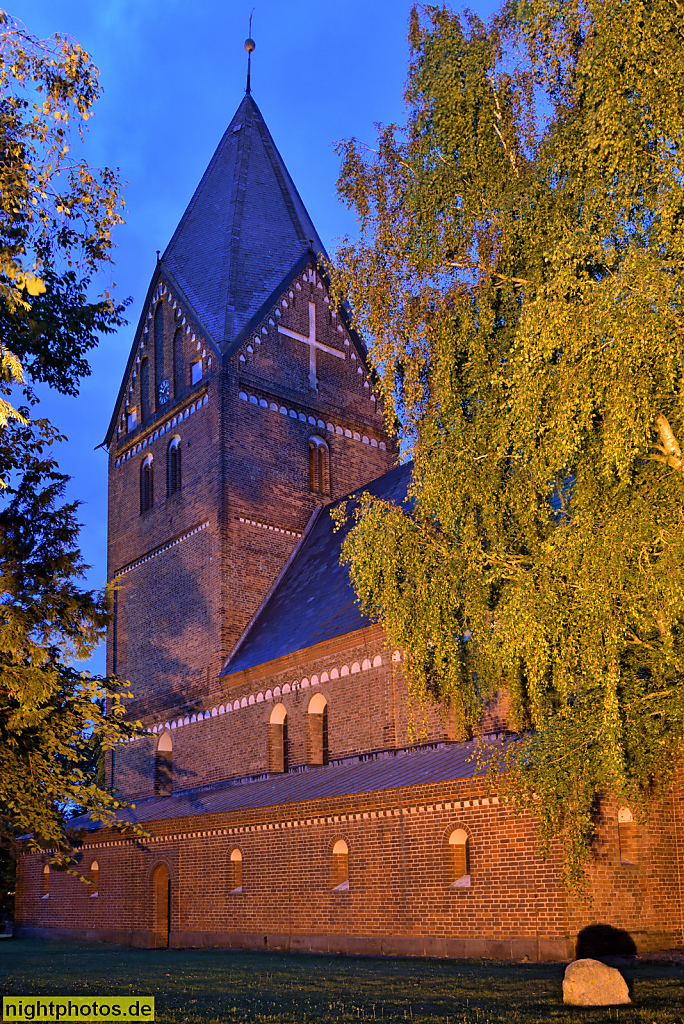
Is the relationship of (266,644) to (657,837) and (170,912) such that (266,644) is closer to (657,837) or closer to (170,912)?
(170,912)

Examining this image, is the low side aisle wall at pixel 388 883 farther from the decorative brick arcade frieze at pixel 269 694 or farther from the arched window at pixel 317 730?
the decorative brick arcade frieze at pixel 269 694

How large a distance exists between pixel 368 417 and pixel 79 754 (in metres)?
19.0

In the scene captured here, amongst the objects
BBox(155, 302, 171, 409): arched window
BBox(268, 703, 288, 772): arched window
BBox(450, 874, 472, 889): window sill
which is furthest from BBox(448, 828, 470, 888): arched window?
BBox(155, 302, 171, 409): arched window

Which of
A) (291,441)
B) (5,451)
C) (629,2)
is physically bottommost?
(5,451)

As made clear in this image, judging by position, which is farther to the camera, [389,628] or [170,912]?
[170,912]

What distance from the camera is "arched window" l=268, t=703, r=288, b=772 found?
2273 cm

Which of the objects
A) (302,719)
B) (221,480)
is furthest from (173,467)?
(302,719)

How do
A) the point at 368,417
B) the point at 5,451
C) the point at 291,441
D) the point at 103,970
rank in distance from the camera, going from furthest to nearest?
the point at 368,417 → the point at 291,441 → the point at 103,970 → the point at 5,451

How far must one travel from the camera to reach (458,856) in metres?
15.7

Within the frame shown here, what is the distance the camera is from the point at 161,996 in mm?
10625

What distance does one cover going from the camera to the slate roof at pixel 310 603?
864 inches

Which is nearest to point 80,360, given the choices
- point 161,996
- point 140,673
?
point 161,996

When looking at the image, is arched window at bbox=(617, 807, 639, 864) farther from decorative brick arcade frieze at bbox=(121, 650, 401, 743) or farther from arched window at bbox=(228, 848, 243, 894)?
arched window at bbox=(228, 848, 243, 894)

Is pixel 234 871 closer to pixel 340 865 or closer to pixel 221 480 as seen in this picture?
pixel 340 865
